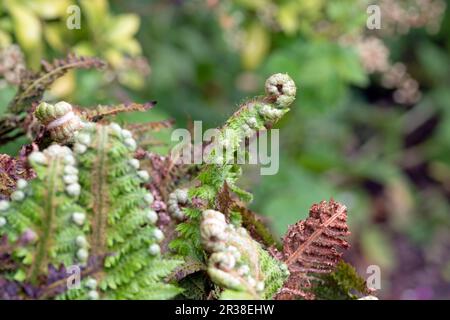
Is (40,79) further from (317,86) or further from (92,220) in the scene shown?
(317,86)

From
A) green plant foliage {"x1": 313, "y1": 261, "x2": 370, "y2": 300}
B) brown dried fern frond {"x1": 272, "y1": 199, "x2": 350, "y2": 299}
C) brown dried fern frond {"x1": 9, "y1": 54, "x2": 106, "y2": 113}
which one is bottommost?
green plant foliage {"x1": 313, "y1": 261, "x2": 370, "y2": 300}

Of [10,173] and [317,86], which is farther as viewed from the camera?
[317,86]

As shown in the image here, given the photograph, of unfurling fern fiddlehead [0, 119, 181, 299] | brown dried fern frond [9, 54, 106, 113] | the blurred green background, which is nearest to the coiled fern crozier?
unfurling fern fiddlehead [0, 119, 181, 299]

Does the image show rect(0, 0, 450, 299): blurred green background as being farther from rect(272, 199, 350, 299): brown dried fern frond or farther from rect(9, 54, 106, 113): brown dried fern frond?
rect(272, 199, 350, 299): brown dried fern frond

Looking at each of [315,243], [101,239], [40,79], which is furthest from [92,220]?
[40,79]

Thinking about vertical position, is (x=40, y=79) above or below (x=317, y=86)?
below

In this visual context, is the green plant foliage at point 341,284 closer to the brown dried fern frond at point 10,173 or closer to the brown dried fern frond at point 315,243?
the brown dried fern frond at point 315,243
